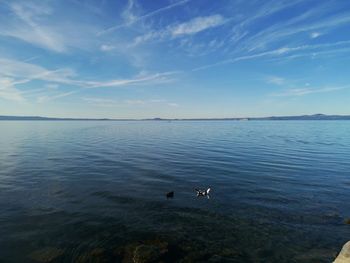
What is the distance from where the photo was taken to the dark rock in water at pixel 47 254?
626 inches

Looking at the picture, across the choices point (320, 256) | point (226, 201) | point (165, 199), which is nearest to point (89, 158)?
point (165, 199)

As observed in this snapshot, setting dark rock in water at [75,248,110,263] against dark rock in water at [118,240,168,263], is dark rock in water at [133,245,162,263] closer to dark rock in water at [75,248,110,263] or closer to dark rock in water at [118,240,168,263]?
dark rock in water at [118,240,168,263]

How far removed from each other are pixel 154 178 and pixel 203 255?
19.1 m

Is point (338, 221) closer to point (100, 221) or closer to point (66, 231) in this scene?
point (100, 221)

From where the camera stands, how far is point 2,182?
32.2 metres

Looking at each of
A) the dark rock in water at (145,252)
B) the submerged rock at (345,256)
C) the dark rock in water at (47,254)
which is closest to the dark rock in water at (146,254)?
the dark rock in water at (145,252)

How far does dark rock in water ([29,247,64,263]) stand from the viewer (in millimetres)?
15898

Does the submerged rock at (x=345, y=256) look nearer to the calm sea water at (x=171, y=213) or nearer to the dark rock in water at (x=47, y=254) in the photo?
the calm sea water at (x=171, y=213)

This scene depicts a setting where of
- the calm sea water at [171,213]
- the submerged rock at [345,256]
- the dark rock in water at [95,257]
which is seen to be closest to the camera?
the submerged rock at [345,256]

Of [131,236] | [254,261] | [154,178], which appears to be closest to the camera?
[254,261]

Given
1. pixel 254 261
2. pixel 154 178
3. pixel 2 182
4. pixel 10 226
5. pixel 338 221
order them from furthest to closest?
1. pixel 154 178
2. pixel 2 182
3. pixel 338 221
4. pixel 10 226
5. pixel 254 261

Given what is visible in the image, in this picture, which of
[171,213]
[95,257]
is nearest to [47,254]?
[95,257]

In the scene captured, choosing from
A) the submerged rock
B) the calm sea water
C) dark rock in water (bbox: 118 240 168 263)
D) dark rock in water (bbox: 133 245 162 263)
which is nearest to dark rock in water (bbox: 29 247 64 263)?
the calm sea water

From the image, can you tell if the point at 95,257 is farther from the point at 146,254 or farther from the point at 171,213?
the point at 171,213
